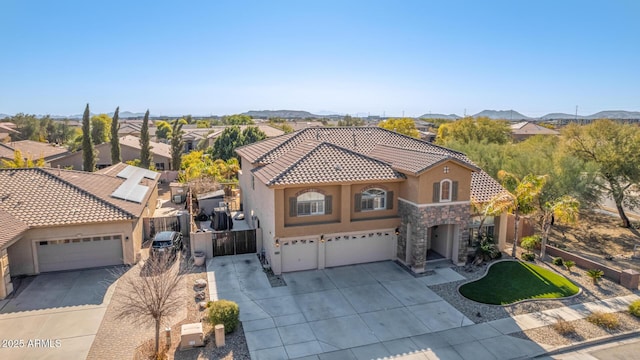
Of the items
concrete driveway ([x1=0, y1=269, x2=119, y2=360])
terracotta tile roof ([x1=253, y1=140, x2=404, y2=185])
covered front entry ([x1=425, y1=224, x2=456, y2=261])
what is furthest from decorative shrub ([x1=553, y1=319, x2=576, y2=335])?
concrete driveway ([x1=0, y1=269, x2=119, y2=360])

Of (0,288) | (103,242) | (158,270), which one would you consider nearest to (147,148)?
(103,242)

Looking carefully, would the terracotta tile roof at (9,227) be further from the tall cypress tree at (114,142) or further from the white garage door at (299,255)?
the tall cypress tree at (114,142)

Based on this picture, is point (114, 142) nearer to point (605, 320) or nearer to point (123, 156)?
point (123, 156)

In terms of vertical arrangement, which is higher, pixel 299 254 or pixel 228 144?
pixel 228 144

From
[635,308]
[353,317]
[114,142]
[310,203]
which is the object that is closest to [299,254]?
[310,203]

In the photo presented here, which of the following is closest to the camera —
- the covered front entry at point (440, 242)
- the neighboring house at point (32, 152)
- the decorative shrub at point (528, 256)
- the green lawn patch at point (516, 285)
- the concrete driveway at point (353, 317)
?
the concrete driveway at point (353, 317)

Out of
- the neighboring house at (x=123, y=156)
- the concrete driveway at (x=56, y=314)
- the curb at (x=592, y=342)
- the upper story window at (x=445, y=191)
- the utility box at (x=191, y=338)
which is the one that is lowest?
the curb at (x=592, y=342)

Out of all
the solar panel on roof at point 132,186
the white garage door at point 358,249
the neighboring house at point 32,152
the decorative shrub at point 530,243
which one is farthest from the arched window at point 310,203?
the neighboring house at point 32,152

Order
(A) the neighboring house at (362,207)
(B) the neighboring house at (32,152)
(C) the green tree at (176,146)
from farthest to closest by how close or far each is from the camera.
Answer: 1. (C) the green tree at (176,146)
2. (B) the neighboring house at (32,152)
3. (A) the neighboring house at (362,207)
